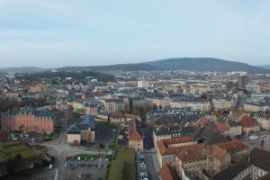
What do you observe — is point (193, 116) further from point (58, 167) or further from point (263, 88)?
point (263, 88)

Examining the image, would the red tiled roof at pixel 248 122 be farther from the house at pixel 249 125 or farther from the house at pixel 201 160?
the house at pixel 201 160

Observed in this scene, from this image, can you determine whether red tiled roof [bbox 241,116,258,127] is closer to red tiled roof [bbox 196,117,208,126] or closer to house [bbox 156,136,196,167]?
red tiled roof [bbox 196,117,208,126]

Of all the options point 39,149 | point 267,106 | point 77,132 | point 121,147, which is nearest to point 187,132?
point 121,147

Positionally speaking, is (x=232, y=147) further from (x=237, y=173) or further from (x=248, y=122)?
(x=248, y=122)

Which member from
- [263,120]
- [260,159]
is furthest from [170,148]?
[263,120]

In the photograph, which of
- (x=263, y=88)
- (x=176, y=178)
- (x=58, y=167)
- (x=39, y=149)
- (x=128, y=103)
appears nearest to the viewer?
(x=176, y=178)

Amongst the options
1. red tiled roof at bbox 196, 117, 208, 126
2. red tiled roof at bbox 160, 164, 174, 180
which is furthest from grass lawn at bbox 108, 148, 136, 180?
red tiled roof at bbox 196, 117, 208, 126
